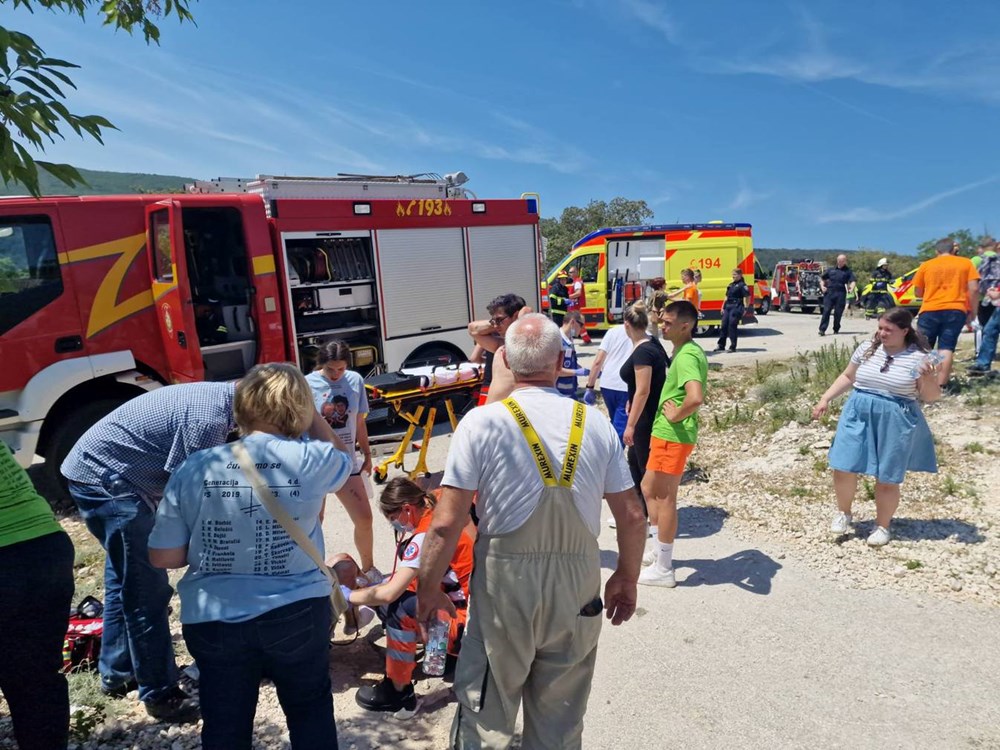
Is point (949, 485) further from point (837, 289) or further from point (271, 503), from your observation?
point (837, 289)

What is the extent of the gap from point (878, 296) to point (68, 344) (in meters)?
18.9

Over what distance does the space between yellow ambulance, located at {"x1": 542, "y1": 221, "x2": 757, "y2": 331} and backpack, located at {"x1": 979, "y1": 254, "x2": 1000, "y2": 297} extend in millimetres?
6651

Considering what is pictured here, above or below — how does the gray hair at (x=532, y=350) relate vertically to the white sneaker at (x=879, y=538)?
above

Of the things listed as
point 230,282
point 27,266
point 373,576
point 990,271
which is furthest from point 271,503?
point 990,271

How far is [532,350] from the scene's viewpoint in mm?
2168

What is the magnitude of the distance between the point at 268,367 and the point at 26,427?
4.36 m

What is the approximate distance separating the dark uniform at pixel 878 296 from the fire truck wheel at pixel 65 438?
59.8 ft

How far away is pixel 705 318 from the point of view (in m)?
14.9

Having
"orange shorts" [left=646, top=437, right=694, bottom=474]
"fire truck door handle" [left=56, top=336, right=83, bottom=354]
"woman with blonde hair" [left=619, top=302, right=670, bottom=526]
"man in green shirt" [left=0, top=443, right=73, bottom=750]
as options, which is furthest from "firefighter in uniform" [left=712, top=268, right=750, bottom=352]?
"man in green shirt" [left=0, top=443, right=73, bottom=750]

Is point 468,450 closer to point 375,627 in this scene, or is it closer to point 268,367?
point 268,367

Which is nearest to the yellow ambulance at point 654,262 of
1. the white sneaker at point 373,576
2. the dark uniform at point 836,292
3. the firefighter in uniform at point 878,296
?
the dark uniform at point 836,292

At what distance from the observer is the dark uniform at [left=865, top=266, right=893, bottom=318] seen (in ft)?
57.9

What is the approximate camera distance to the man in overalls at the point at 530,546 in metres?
2.04

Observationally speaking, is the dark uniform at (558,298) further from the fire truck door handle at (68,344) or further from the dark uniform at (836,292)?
the fire truck door handle at (68,344)
